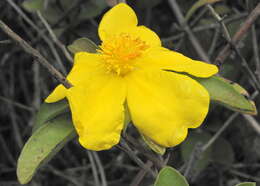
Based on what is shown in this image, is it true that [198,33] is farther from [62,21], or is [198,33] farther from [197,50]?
[62,21]

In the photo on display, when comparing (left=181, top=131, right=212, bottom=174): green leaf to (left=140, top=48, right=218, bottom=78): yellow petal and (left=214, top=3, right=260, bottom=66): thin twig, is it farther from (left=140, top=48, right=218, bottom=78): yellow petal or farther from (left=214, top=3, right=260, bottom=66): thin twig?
(left=140, top=48, right=218, bottom=78): yellow petal

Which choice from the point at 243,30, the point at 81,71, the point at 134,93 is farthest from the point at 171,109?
the point at 243,30

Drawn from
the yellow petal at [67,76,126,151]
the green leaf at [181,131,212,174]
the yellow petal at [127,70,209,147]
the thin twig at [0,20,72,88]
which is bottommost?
the green leaf at [181,131,212,174]

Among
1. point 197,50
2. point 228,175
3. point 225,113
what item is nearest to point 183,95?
point 197,50

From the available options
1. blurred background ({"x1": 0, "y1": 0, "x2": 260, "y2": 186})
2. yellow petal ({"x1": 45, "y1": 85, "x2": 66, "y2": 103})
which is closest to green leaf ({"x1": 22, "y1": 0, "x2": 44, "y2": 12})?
blurred background ({"x1": 0, "y1": 0, "x2": 260, "y2": 186})

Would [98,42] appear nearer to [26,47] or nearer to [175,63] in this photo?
[175,63]

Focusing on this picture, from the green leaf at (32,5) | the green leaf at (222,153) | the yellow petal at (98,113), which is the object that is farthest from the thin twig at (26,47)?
the green leaf at (222,153)
